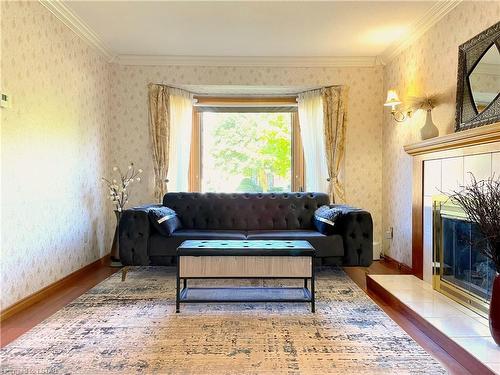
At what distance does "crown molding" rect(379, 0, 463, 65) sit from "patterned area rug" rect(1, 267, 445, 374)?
2694mm

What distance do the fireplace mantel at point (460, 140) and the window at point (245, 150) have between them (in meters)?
2.09

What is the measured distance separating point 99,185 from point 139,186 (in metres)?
0.56

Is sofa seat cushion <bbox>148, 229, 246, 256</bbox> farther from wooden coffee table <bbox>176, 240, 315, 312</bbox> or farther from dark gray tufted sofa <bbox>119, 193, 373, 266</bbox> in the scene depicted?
wooden coffee table <bbox>176, 240, 315, 312</bbox>

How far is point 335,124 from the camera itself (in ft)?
16.6

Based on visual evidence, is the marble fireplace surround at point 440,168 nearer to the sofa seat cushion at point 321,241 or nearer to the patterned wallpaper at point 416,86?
the patterned wallpaper at point 416,86

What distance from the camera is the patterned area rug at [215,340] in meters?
2.07

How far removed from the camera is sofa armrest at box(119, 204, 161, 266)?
148 inches

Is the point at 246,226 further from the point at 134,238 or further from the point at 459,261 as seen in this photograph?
the point at 459,261

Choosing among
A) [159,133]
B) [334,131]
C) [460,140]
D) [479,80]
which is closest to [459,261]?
A: [460,140]

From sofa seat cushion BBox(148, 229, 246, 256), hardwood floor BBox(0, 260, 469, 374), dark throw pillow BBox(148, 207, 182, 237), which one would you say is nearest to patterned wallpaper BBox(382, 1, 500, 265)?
hardwood floor BBox(0, 260, 469, 374)

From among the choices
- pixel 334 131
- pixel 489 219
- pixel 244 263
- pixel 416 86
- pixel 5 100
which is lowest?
pixel 244 263

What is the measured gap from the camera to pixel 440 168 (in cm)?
334

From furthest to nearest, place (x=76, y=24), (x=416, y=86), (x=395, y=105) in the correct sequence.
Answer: (x=395, y=105) → (x=416, y=86) → (x=76, y=24)

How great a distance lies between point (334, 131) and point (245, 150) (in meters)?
1.31
